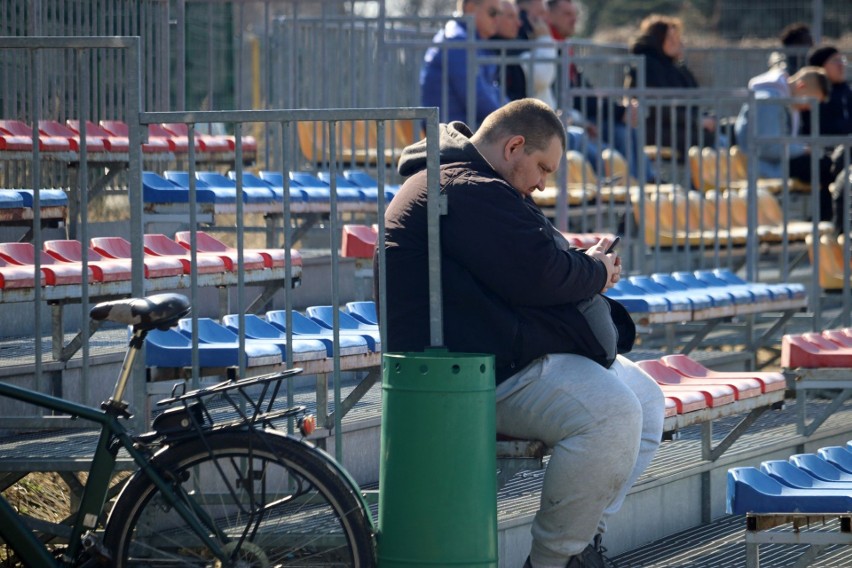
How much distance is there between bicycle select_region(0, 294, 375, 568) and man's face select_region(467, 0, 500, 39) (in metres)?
6.27

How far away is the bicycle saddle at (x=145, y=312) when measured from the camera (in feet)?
14.0

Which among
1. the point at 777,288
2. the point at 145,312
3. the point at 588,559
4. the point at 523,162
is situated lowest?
the point at 588,559

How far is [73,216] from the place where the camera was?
24.5ft

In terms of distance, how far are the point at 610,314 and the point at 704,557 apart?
1.33 metres

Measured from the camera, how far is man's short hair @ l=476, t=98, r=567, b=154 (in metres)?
4.84

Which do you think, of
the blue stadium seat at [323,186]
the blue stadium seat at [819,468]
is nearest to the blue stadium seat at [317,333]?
the blue stadium seat at [819,468]

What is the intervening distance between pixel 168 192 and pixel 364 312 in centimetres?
172

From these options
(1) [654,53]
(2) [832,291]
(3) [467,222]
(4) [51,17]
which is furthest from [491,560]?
(1) [654,53]

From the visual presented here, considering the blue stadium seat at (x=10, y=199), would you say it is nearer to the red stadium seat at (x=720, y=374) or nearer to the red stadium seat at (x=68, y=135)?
the red stadium seat at (x=68, y=135)

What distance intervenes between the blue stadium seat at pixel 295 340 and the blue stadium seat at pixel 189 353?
0.08 meters

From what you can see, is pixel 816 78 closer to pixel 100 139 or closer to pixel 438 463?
pixel 100 139

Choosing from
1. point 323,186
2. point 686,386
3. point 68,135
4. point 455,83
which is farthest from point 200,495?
point 455,83

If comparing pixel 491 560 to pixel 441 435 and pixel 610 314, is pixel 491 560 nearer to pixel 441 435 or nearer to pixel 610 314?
pixel 441 435

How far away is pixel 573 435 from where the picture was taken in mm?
4637
